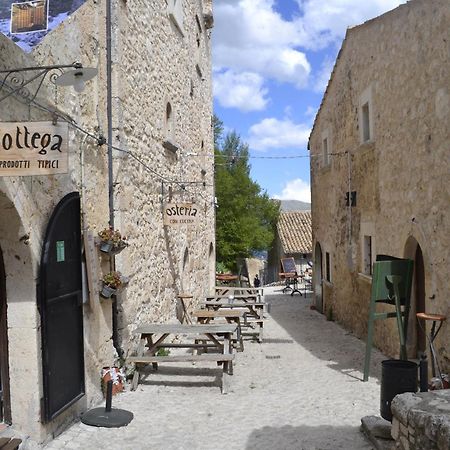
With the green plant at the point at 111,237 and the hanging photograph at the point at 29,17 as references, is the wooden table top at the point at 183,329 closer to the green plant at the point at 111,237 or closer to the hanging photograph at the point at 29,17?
the green plant at the point at 111,237

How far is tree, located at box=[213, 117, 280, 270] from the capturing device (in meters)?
28.7

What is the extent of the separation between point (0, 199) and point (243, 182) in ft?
86.8

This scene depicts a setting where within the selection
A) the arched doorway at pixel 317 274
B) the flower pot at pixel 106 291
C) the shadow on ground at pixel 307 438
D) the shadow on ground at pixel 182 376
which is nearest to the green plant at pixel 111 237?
the flower pot at pixel 106 291

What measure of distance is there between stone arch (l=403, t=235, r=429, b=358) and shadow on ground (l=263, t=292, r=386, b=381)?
654 mm

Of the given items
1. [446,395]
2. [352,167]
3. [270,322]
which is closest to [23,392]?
[446,395]

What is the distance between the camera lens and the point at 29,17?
518 centimetres

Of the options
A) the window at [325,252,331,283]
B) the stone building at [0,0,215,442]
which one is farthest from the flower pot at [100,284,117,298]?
the window at [325,252,331,283]

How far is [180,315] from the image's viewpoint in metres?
10.8

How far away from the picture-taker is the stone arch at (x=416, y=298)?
309 inches

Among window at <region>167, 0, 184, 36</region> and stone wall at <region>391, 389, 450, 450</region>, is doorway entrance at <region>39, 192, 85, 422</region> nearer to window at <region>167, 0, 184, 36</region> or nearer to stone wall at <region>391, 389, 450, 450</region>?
stone wall at <region>391, 389, 450, 450</region>

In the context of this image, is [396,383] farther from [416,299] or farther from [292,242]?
[292,242]

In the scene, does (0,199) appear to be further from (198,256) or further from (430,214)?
(198,256)

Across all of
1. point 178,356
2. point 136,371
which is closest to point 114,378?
point 136,371

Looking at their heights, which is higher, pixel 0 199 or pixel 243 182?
pixel 243 182
